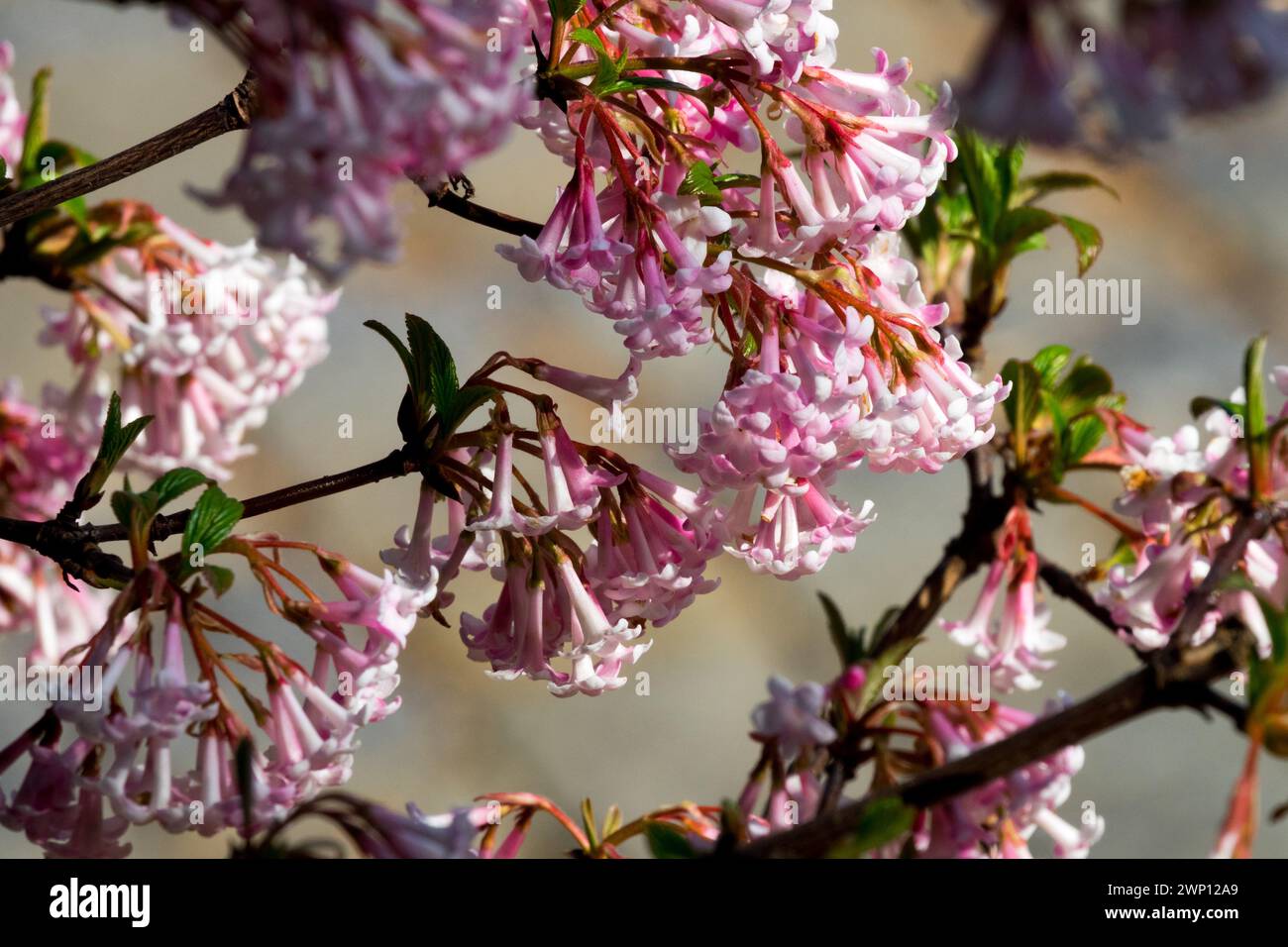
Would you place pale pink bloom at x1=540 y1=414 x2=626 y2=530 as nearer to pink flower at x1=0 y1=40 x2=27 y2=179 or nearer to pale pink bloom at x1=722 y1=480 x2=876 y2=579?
pale pink bloom at x1=722 y1=480 x2=876 y2=579

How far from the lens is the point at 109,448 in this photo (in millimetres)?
621

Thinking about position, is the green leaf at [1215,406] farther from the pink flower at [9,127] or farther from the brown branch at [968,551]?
the pink flower at [9,127]

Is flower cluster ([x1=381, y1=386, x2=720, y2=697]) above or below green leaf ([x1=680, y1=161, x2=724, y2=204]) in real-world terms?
below

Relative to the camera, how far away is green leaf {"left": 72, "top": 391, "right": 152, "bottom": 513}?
614 millimetres

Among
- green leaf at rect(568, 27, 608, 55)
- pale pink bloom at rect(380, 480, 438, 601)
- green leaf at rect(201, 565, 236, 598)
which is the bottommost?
green leaf at rect(201, 565, 236, 598)

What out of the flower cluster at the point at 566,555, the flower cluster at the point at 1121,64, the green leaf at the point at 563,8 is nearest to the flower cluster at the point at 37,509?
the flower cluster at the point at 566,555

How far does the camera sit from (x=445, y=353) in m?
0.60

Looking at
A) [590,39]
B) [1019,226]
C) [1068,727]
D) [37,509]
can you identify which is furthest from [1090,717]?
[37,509]

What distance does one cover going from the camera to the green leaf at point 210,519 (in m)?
0.54

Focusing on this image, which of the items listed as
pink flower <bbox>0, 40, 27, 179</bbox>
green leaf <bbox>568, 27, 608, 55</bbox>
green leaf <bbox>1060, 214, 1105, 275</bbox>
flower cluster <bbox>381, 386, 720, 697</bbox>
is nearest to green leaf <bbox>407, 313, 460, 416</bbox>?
flower cluster <bbox>381, 386, 720, 697</bbox>

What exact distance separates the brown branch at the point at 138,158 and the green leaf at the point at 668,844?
33 centimetres

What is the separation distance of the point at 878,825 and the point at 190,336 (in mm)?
710

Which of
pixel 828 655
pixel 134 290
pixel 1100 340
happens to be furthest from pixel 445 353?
pixel 1100 340

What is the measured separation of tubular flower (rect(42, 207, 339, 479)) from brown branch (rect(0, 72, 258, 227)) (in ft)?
1.19
